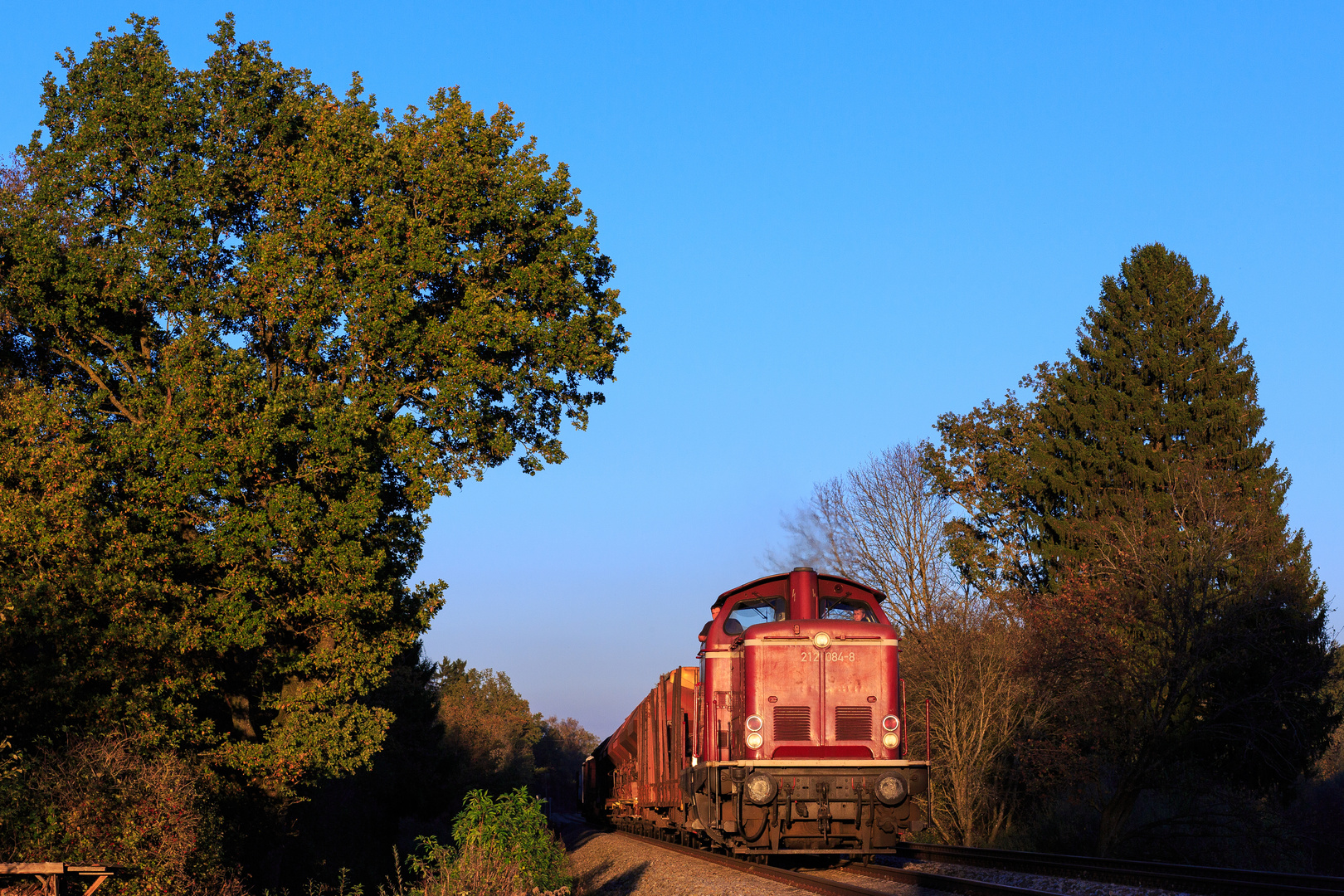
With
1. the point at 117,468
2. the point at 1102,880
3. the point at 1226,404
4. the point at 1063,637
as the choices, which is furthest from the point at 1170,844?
the point at 117,468

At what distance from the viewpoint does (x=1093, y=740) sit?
25.3m

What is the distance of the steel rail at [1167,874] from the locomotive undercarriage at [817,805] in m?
2.28

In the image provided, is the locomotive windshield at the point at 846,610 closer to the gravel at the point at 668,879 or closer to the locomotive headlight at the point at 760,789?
the locomotive headlight at the point at 760,789

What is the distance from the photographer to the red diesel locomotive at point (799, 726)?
1376cm

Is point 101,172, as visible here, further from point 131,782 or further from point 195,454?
point 131,782

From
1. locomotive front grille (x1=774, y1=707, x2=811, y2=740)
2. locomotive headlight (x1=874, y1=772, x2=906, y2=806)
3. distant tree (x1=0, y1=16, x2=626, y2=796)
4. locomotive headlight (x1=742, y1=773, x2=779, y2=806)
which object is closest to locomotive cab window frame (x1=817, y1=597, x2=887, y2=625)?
locomotive front grille (x1=774, y1=707, x2=811, y2=740)

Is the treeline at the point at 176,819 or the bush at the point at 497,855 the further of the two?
the treeline at the point at 176,819

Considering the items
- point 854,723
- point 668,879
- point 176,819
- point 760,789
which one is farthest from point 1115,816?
point 176,819

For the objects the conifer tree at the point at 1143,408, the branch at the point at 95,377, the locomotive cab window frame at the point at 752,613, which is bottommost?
the locomotive cab window frame at the point at 752,613

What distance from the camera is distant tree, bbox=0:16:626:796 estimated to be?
16.8 m

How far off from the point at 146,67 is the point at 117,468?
32.3ft

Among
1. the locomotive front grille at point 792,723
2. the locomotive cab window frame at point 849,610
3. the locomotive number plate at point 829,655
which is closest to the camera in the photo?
the locomotive front grille at point 792,723

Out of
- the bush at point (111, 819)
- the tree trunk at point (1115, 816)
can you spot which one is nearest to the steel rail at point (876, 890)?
the bush at point (111, 819)

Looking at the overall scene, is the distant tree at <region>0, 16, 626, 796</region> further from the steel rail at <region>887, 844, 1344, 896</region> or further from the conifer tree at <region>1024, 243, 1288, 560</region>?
the conifer tree at <region>1024, 243, 1288, 560</region>
